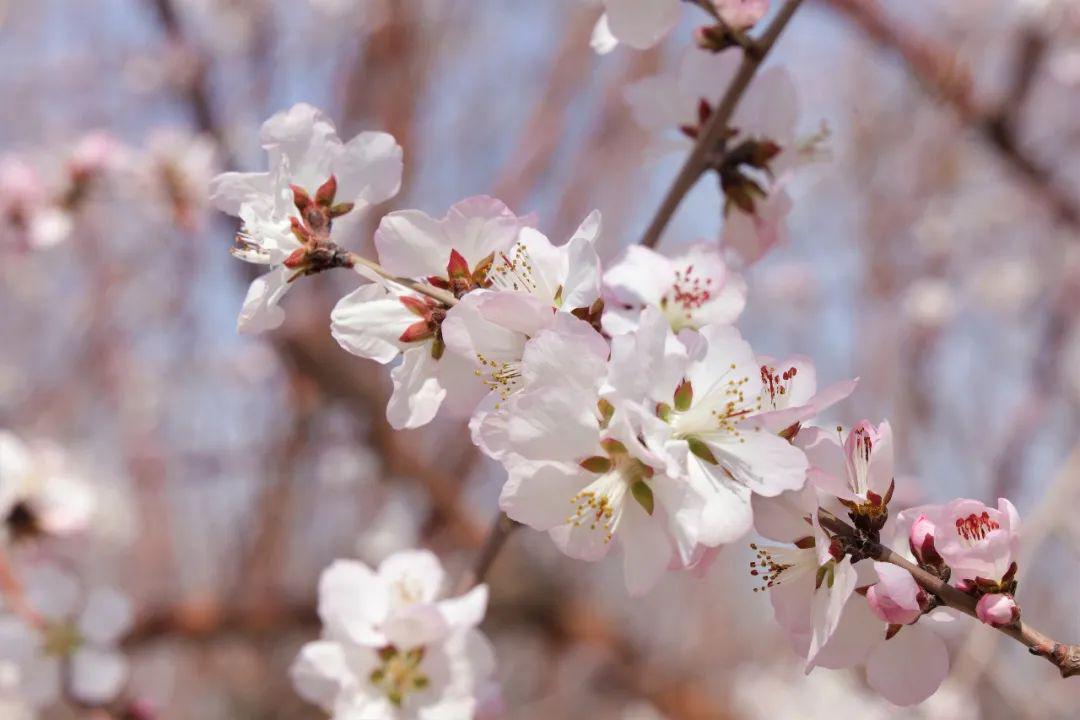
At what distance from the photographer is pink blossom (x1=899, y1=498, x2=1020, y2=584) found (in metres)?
0.52

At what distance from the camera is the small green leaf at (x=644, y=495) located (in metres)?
0.53

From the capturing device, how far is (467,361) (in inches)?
24.2

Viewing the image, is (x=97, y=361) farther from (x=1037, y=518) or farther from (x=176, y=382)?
(x=1037, y=518)

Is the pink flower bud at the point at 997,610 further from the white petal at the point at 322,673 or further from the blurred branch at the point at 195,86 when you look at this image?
the blurred branch at the point at 195,86

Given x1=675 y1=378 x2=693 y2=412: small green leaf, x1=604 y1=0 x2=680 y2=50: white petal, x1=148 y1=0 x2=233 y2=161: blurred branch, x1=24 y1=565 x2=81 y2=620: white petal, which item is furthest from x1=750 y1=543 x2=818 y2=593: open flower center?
x1=148 y1=0 x2=233 y2=161: blurred branch

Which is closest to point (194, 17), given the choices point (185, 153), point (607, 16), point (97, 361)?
point (97, 361)

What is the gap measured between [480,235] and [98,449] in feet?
12.4

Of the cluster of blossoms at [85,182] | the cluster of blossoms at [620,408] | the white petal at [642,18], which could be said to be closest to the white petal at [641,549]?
the cluster of blossoms at [620,408]

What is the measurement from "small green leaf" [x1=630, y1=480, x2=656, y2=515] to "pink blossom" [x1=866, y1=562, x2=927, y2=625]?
0.14m

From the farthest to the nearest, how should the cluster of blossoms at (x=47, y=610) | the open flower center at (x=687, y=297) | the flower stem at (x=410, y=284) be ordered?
1. the cluster of blossoms at (x=47, y=610)
2. the open flower center at (x=687, y=297)
3. the flower stem at (x=410, y=284)

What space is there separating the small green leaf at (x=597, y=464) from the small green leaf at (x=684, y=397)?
0.06 m

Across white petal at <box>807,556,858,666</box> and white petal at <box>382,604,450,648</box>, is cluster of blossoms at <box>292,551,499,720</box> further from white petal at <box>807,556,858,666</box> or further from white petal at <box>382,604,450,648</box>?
white petal at <box>807,556,858,666</box>

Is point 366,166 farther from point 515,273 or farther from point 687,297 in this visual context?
point 687,297

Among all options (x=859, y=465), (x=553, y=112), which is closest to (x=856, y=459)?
(x=859, y=465)
